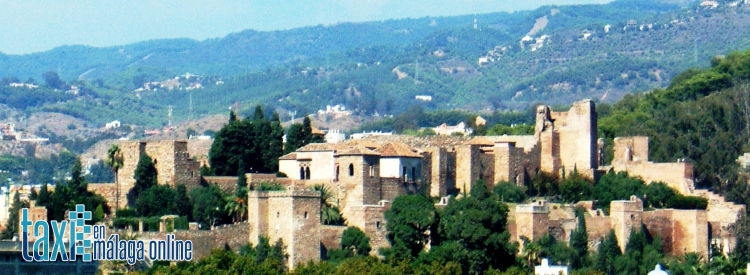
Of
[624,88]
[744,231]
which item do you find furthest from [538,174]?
[624,88]

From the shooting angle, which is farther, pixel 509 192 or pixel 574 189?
pixel 574 189

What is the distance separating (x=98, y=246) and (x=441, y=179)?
10.6 metres

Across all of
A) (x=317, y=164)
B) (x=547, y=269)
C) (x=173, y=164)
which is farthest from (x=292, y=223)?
(x=547, y=269)

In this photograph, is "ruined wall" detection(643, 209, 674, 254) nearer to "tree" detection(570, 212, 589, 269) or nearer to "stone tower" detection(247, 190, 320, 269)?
"tree" detection(570, 212, 589, 269)

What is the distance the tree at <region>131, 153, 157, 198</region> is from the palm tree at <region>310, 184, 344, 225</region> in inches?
182

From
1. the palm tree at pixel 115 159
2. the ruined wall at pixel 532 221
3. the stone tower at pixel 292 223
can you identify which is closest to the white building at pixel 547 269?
the ruined wall at pixel 532 221

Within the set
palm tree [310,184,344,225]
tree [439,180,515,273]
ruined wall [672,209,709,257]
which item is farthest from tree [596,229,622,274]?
palm tree [310,184,344,225]

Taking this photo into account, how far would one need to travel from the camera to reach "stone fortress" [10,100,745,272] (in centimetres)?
5344

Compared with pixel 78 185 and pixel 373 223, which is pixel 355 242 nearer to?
pixel 373 223

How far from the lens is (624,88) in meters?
183

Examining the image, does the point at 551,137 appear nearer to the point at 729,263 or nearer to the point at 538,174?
the point at 538,174

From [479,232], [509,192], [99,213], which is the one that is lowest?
[479,232]

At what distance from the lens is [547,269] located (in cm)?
5362

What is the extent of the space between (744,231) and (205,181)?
1460 cm
